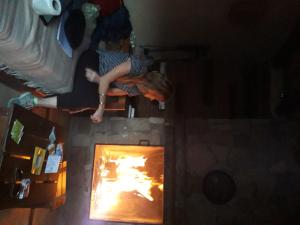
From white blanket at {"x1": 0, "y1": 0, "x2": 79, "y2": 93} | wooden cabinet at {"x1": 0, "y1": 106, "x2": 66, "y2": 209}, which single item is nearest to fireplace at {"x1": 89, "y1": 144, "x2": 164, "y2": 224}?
wooden cabinet at {"x1": 0, "y1": 106, "x2": 66, "y2": 209}

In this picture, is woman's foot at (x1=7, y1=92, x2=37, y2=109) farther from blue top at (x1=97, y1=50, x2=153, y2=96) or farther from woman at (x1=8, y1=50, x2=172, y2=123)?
blue top at (x1=97, y1=50, x2=153, y2=96)

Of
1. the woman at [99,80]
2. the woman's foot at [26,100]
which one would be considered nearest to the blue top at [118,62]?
the woman at [99,80]

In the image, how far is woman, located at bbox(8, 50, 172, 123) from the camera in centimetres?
230

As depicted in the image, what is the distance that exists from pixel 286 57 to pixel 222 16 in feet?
4.42

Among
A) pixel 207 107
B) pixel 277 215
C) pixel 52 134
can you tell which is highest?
pixel 207 107

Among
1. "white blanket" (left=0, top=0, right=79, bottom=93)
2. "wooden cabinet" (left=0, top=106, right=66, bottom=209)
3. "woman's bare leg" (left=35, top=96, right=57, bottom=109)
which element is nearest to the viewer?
"white blanket" (left=0, top=0, right=79, bottom=93)

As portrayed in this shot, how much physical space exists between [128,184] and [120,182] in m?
0.12

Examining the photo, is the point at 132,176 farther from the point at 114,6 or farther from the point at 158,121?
the point at 114,6

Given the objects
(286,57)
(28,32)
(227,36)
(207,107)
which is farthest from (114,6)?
(286,57)

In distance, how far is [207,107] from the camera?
15.1 feet

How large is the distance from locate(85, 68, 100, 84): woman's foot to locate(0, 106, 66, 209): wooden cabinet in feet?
1.83

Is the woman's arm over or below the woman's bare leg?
over

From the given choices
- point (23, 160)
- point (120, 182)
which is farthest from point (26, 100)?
point (120, 182)

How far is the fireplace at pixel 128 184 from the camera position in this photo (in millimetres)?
3570
